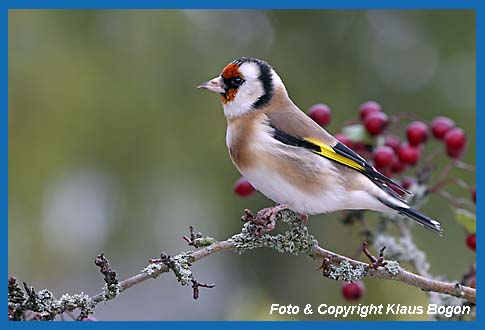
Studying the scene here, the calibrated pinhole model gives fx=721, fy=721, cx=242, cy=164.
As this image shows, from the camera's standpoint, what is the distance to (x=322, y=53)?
3.83 meters

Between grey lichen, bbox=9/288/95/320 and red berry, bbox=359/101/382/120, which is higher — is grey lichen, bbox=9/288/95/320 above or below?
below

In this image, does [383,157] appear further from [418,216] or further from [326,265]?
[326,265]

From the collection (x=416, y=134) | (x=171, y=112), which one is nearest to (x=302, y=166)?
(x=416, y=134)

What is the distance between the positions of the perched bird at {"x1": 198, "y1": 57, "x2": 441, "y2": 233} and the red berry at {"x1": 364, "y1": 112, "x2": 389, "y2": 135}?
0.48 feet

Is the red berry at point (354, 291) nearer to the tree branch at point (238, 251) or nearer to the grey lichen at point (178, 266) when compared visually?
the tree branch at point (238, 251)

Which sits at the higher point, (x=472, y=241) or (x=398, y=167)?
(x=398, y=167)

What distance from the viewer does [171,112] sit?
3.51m

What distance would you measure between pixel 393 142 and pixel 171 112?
1388mm

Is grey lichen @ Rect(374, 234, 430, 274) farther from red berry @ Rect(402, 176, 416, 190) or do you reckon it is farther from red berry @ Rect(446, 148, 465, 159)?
red berry @ Rect(446, 148, 465, 159)

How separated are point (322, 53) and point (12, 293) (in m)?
2.55

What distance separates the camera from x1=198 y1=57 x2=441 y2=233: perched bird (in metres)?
2.21

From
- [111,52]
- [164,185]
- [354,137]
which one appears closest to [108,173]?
[164,185]

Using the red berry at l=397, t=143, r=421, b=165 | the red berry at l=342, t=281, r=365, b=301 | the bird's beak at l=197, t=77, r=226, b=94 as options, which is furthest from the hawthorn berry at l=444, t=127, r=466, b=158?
the bird's beak at l=197, t=77, r=226, b=94

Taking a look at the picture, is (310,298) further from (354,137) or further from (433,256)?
(354,137)
